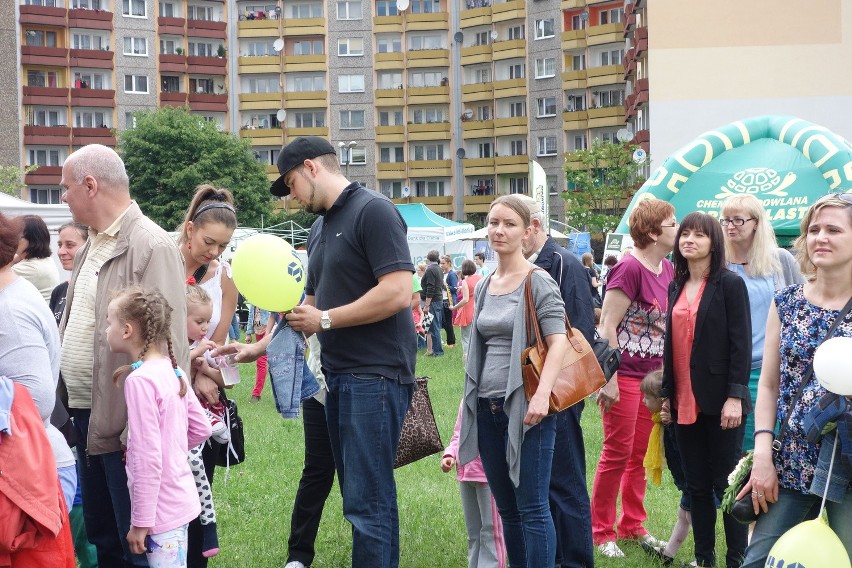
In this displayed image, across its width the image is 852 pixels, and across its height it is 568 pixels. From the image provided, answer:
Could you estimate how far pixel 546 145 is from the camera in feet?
245

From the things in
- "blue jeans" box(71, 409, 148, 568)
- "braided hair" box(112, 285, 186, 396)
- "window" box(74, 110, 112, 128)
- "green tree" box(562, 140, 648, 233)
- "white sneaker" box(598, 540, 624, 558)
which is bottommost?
"white sneaker" box(598, 540, 624, 558)

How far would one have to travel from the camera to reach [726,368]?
18.3 feet

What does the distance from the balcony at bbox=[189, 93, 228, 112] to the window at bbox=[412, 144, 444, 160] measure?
14308 mm

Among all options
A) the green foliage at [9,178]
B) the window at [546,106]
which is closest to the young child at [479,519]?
the green foliage at [9,178]

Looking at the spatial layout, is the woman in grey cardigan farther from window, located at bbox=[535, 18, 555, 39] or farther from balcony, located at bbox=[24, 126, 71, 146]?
window, located at bbox=[535, 18, 555, 39]

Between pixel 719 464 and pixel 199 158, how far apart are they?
58.1m

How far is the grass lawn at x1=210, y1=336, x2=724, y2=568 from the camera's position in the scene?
6.30 m

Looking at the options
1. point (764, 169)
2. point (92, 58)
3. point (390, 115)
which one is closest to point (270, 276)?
point (764, 169)

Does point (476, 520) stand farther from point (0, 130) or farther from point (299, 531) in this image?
point (0, 130)

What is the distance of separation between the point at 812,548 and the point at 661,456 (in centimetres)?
252

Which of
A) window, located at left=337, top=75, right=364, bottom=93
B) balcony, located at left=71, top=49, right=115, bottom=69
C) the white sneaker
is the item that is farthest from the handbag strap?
window, located at left=337, top=75, right=364, bottom=93

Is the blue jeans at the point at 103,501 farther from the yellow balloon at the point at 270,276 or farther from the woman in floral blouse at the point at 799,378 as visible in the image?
the woman in floral blouse at the point at 799,378

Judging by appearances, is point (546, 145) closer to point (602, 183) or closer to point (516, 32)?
point (516, 32)

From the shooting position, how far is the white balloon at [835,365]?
3541 mm
